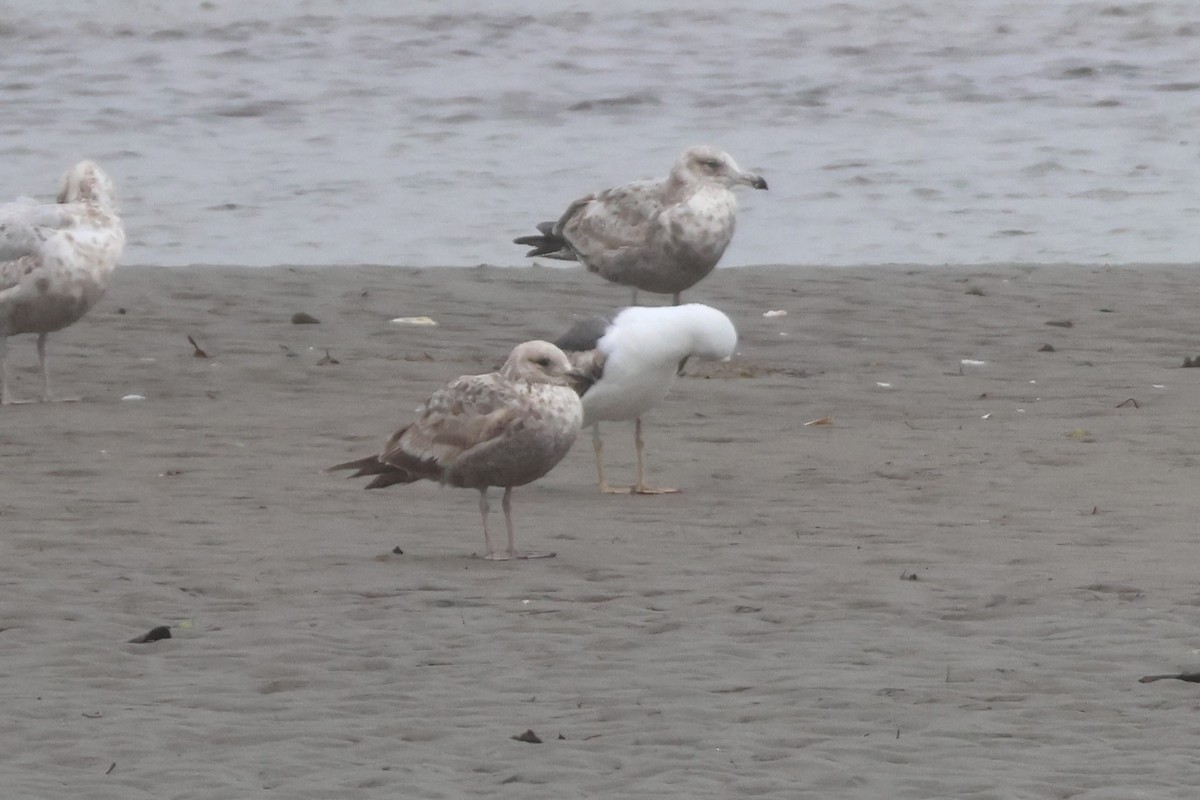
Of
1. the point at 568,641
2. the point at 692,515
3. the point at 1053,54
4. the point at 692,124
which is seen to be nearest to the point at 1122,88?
the point at 1053,54

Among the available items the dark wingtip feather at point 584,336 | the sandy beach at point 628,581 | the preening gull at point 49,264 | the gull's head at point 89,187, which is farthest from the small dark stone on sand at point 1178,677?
the gull's head at point 89,187

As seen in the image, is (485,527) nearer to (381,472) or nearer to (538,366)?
(381,472)

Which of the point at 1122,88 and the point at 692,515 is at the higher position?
the point at 692,515

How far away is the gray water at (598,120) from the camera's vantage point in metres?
19.9

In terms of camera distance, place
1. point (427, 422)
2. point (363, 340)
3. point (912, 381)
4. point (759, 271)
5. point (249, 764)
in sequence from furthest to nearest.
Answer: point (759, 271) < point (363, 340) < point (912, 381) < point (427, 422) < point (249, 764)

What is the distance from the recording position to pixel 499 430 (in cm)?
796

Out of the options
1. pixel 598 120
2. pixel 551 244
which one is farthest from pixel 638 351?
pixel 598 120

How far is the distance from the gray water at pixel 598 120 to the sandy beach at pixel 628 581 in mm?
5607

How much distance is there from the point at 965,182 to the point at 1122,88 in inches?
289

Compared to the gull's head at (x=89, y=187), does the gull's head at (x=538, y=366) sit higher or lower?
higher

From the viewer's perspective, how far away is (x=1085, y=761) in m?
5.67

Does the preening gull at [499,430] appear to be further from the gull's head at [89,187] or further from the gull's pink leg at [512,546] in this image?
the gull's head at [89,187]

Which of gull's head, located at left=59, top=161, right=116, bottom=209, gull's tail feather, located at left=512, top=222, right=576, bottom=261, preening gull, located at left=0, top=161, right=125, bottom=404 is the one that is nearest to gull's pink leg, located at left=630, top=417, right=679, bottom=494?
preening gull, located at left=0, top=161, right=125, bottom=404

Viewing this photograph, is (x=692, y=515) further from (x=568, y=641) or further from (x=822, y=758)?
(x=822, y=758)
